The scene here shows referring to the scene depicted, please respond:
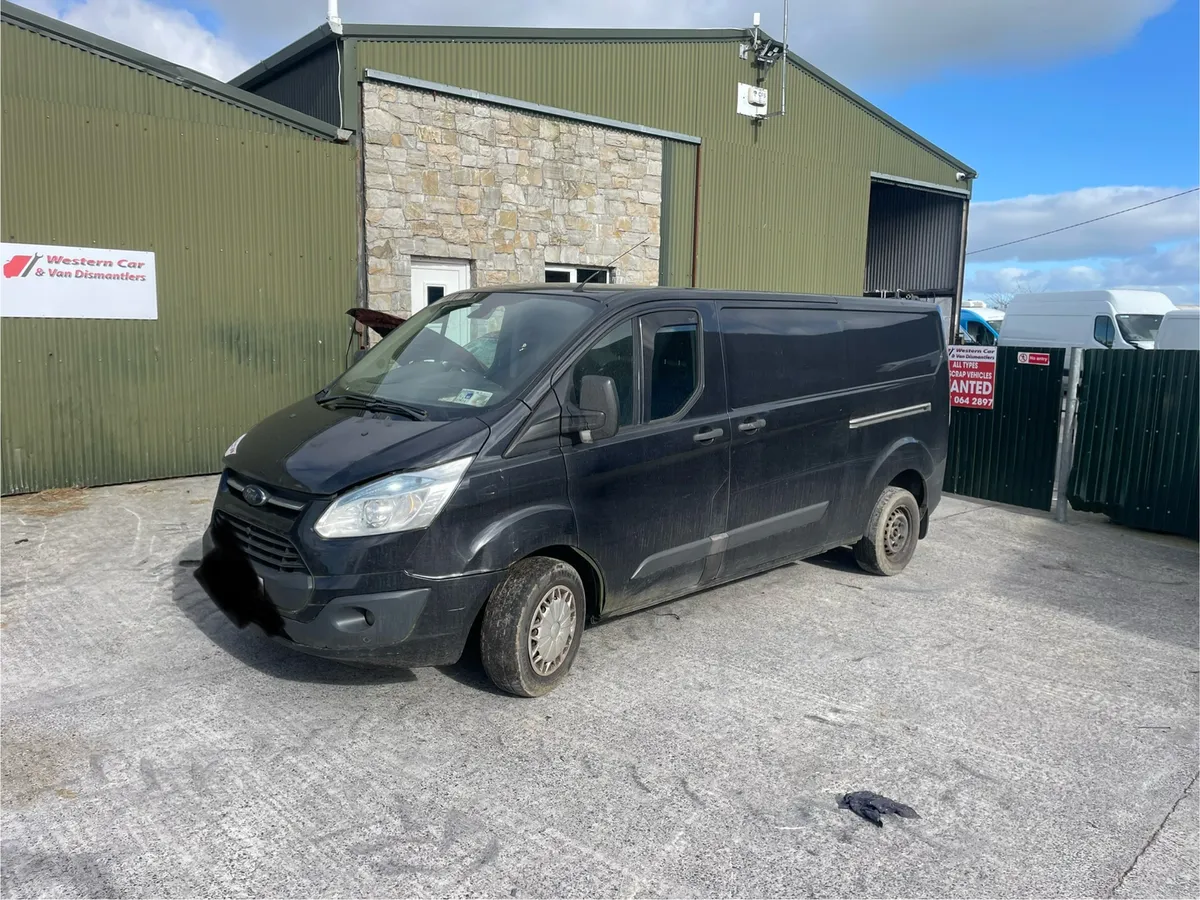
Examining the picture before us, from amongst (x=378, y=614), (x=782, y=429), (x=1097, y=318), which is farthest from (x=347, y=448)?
(x=1097, y=318)

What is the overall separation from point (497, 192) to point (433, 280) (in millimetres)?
1433

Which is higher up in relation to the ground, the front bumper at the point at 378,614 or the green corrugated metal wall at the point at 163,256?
the green corrugated metal wall at the point at 163,256

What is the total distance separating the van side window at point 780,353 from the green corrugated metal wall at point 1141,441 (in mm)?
4307

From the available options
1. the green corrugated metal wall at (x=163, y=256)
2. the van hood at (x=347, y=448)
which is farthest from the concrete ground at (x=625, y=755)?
the green corrugated metal wall at (x=163, y=256)

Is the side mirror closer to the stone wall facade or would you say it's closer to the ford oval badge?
the ford oval badge

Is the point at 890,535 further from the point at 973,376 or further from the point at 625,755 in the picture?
the point at 973,376

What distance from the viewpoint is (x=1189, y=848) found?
3.31 m

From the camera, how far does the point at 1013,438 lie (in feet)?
30.7

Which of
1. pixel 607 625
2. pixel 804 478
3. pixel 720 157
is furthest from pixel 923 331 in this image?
pixel 720 157

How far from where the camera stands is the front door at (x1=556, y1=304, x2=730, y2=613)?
4395mm

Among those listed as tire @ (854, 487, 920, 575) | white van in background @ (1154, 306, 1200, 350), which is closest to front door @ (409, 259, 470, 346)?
tire @ (854, 487, 920, 575)

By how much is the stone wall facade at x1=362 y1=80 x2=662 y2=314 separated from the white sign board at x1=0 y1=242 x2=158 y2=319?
2.40m

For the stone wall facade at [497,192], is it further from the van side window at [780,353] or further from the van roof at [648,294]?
the van side window at [780,353]

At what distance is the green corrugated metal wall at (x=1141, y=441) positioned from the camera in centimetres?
823
